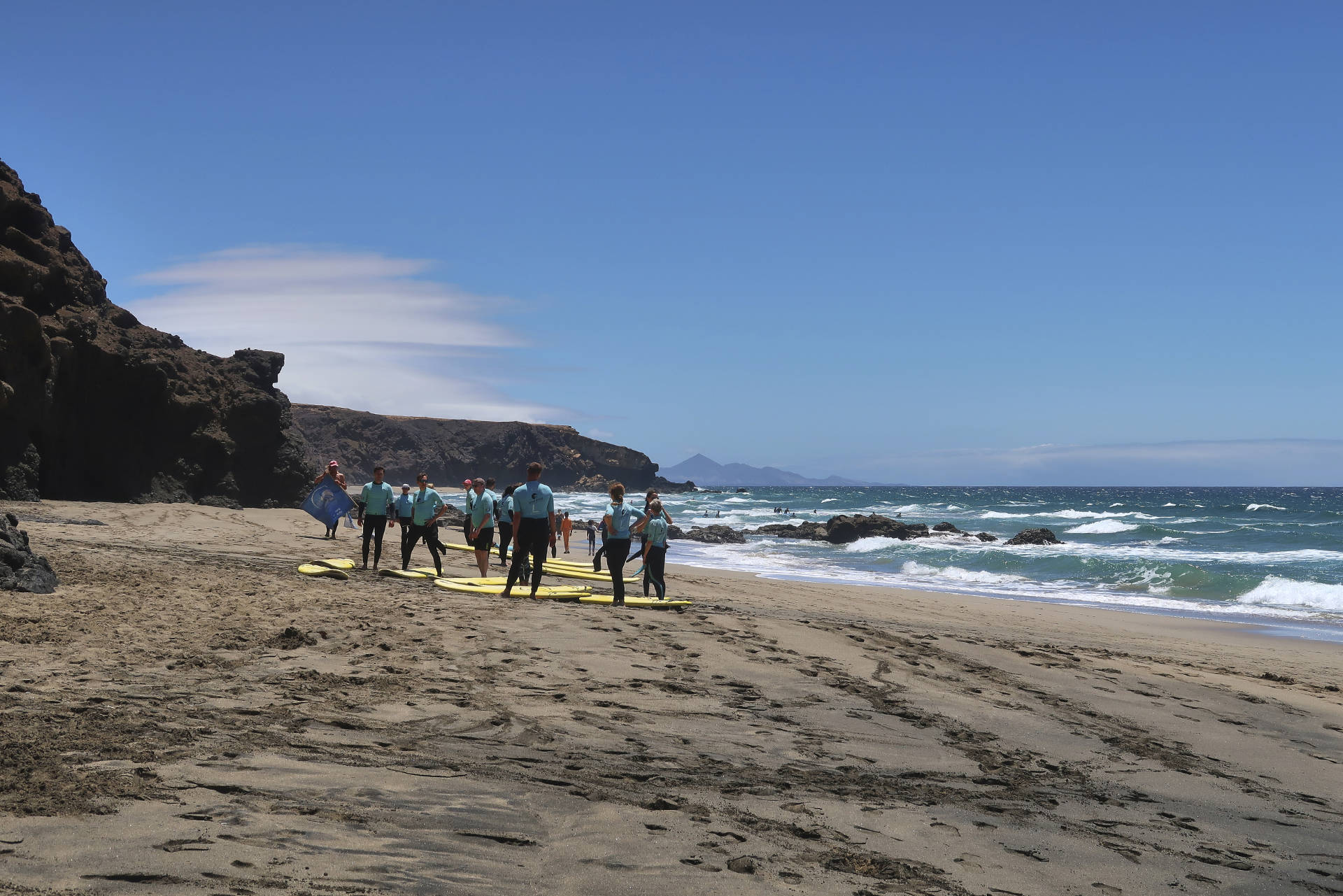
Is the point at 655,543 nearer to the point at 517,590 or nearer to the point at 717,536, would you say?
the point at 517,590

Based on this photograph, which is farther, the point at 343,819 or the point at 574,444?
the point at 574,444

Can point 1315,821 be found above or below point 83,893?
below

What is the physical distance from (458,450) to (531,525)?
114438 mm

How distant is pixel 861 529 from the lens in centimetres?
3616

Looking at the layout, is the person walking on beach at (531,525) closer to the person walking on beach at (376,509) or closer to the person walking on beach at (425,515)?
the person walking on beach at (425,515)

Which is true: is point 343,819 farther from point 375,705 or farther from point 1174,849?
point 1174,849

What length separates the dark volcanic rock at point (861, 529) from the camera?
118 feet

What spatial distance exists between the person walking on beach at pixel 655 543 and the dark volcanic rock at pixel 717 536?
2365 centimetres

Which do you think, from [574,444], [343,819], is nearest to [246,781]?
[343,819]

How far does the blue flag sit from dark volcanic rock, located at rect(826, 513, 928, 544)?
2278cm

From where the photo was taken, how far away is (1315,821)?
14.4ft

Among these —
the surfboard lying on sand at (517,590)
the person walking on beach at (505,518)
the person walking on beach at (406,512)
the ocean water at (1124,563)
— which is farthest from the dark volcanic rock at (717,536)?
the surfboard lying on sand at (517,590)

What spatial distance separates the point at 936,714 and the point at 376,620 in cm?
488

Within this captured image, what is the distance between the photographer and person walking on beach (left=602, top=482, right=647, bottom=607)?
1071cm
